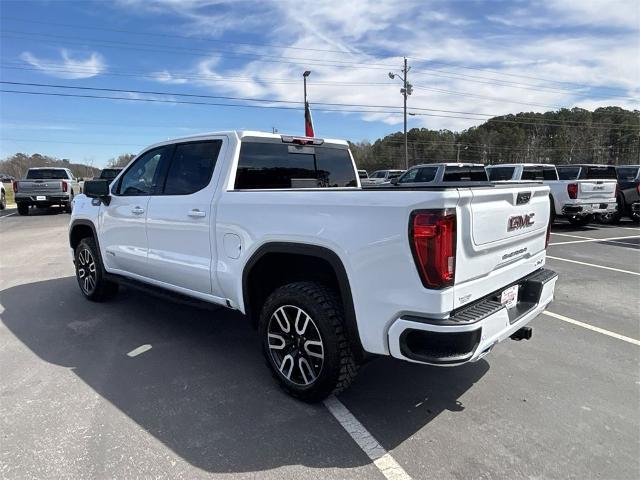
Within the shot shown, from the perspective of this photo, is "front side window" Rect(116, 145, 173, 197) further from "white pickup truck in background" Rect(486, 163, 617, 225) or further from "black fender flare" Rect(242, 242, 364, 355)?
"white pickup truck in background" Rect(486, 163, 617, 225)

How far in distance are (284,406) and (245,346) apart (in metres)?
1.17

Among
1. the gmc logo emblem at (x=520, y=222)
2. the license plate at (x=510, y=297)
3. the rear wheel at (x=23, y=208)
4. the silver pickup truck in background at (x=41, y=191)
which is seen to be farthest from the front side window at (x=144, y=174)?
the rear wheel at (x=23, y=208)

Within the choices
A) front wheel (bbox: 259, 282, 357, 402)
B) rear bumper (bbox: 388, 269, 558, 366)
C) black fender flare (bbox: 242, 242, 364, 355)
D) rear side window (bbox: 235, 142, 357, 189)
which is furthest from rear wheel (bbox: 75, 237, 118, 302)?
rear bumper (bbox: 388, 269, 558, 366)

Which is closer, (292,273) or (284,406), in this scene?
(284,406)

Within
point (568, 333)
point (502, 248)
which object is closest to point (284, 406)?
point (502, 248)

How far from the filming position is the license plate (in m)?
2.95

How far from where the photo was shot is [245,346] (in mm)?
4199

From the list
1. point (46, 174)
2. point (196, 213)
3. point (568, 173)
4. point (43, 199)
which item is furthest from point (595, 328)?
point (46, 174)

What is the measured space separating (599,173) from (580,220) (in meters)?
1.59

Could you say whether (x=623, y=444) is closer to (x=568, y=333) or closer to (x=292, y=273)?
(x=568, y=333)

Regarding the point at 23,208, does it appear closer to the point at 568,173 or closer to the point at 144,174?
the point at 144,174

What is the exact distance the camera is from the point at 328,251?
112 inches

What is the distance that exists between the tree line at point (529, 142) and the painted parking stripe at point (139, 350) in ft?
230

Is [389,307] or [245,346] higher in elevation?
[389,307]
